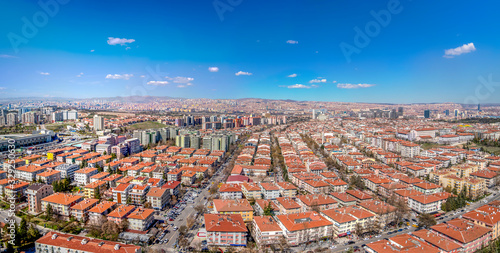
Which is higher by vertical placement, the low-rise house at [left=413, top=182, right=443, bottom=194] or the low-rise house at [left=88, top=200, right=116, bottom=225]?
the low-rise house at [left=413, top=182, right=443, bottom=194]

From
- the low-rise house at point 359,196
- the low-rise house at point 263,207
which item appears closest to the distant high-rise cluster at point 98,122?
the low-rise house at point 263,207

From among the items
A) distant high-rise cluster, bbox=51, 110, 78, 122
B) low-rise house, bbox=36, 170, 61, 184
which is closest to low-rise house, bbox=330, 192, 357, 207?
low-rise house, bbox=36, 170, 61, 184

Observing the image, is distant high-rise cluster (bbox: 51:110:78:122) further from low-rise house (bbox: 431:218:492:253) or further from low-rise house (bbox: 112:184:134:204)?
low-rise house (bbox: 431:218:492:253)

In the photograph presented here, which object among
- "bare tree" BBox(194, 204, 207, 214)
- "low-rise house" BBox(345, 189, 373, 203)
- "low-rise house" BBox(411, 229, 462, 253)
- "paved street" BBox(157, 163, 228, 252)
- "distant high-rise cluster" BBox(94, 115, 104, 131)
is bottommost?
"paved street" BBox(157, 163, 228, 252)

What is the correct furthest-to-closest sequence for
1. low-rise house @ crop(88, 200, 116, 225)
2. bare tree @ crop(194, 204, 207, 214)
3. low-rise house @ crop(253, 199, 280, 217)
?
1. bare tree @ crop(194, 204, 207, 214)
2. low-rise house @ crop(253, 199, 280, 217)
3. low-rise house @ crop(88, 200, 116, 225)

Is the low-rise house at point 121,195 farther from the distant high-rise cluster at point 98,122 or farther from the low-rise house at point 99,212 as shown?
the distant high-rise cluster at point 98,122

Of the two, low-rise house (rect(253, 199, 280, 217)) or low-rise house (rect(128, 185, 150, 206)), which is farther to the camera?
low-rise house (rect(128, 185, 150, 206))

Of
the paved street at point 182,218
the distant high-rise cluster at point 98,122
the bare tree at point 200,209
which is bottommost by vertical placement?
the paved street at point 182,218

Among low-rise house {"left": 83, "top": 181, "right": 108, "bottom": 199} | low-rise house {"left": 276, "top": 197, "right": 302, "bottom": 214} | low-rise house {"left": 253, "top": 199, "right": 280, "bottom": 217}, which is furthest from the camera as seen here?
low-rise house {"left": 83, "top": 181, "right": 108, "bottom": 199}

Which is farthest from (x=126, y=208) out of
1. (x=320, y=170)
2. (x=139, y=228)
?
(x=320, y=170)

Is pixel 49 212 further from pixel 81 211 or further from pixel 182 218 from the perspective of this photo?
pixel 182 218

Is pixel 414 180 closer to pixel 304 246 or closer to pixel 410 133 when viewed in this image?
pixel 304 246
